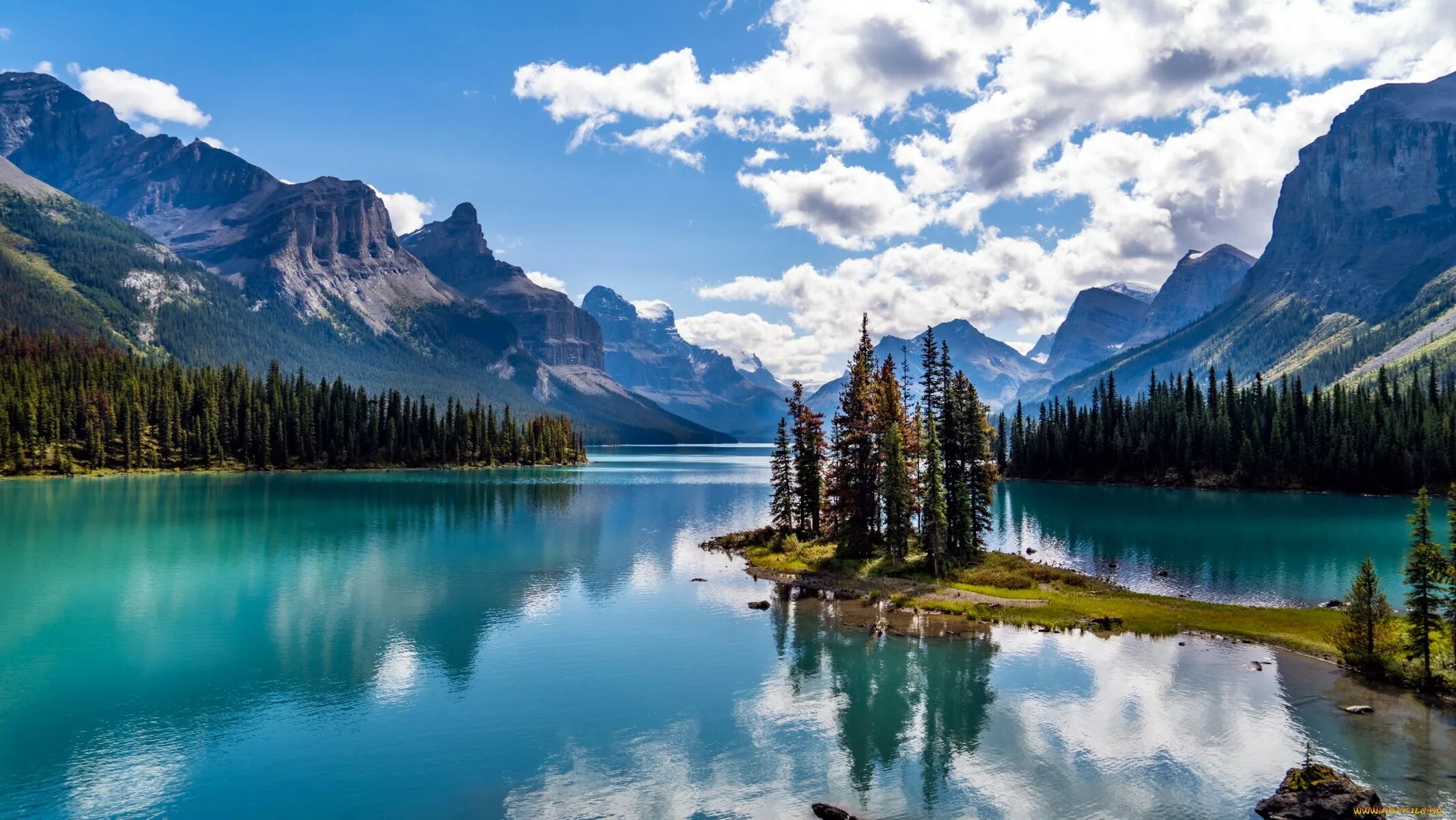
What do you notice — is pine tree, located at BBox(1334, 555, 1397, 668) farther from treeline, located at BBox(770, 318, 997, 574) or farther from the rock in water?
treeline, located at BBox(770, 318, 997, 574)

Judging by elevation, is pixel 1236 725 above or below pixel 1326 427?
below

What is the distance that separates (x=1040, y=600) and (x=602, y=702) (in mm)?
38054

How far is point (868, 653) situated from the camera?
157ft

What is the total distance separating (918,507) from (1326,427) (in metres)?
154

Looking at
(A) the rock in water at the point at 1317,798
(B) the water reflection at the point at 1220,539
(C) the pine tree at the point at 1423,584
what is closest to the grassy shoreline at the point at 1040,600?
(C) the pine tree at the point at 1423,584

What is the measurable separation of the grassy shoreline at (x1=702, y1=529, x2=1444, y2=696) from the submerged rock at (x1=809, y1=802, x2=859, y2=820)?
32546 mm

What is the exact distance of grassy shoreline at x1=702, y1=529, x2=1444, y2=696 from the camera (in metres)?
51.8

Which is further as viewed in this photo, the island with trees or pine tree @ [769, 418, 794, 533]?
pine tree @ [769, 418, 794, 533]

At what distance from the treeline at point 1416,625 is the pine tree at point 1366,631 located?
0.03 meters

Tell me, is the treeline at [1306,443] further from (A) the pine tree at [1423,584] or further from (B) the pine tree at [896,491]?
(A) the pine tree at [1423,584]

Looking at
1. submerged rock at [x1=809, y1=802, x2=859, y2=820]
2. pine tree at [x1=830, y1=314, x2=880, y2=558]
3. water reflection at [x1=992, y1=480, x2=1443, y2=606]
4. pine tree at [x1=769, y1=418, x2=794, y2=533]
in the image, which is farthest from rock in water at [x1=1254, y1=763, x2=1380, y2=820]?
pine tree at [x1=769, y1=418, x2=794, y2=533]

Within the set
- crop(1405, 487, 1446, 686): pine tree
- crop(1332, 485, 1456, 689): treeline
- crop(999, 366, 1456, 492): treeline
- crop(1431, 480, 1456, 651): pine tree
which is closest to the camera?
crop(1431, 480, 1456, 651): pine tree

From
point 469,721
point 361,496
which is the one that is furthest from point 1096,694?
point 361,496

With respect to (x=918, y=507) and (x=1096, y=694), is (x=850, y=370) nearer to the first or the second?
(x=918, y=507)
